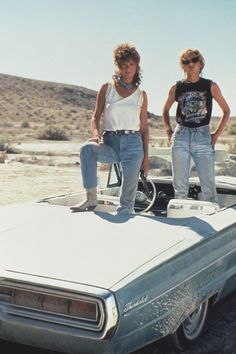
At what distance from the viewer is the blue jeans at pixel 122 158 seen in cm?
465

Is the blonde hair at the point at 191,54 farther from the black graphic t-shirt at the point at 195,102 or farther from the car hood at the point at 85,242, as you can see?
the car hood at the point at 85,242

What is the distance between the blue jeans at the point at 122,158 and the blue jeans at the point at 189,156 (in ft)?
2.57

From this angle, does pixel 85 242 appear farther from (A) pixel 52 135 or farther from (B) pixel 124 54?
(A) pixel 52 135

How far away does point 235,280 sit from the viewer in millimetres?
4430

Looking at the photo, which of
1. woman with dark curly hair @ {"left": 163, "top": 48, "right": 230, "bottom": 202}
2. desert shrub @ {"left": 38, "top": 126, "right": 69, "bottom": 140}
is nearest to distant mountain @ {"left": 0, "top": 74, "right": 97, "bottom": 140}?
desert shrub @ {"left": 38, "top": 126, "right": 69, "bottom": 140}

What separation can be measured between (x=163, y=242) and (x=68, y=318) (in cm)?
78

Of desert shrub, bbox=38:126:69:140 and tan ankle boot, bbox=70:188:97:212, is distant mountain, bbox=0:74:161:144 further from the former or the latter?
tan ankle boot, bbox=70:188:97:212

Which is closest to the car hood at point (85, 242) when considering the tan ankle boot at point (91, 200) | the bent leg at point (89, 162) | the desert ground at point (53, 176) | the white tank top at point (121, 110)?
the tan ankle boot at point (91, 200)

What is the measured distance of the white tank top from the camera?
4.81 metres

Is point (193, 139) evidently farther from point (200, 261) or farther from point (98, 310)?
point (98, 310)

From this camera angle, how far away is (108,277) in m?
3.17

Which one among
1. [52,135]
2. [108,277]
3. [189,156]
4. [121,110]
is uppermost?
[121,110]

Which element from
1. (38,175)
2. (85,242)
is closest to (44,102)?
(38,175)

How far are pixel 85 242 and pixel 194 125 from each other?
2.22 meters
